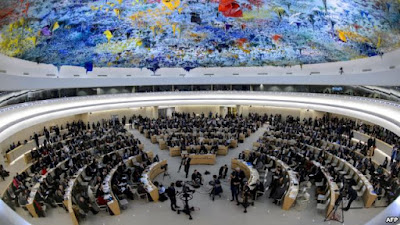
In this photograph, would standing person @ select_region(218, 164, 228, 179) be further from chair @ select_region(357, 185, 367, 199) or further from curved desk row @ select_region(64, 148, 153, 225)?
chair @ select_region(357, 185, 367, 199)

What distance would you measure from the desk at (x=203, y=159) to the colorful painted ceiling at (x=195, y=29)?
27.3 feet

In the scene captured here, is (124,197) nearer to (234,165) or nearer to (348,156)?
(234,165)

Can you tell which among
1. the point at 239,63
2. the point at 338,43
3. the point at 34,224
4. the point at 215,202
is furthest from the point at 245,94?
the point at 34,224

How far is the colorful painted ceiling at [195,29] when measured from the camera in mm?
13359

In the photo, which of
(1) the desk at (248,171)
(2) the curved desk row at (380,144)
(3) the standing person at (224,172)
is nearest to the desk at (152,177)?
(3) the standing person at (224,172)

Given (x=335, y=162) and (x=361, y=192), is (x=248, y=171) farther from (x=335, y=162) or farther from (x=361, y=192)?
(x=361, y=192)

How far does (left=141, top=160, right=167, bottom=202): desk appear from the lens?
1209cm

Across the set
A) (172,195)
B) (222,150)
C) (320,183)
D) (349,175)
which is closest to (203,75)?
(222,150)

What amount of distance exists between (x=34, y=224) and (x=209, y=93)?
70.1 ft

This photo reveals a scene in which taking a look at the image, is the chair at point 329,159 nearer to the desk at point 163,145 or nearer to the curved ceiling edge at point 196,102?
the curved ceiling edge at point 196,102

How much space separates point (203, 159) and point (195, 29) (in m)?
8.63

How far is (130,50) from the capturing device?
22.8 metres

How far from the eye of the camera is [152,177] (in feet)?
48.3

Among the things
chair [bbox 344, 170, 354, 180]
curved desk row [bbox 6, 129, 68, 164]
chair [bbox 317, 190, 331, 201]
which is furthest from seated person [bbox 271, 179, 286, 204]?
curved desk row [bbox 6, 129, 68, 164]
